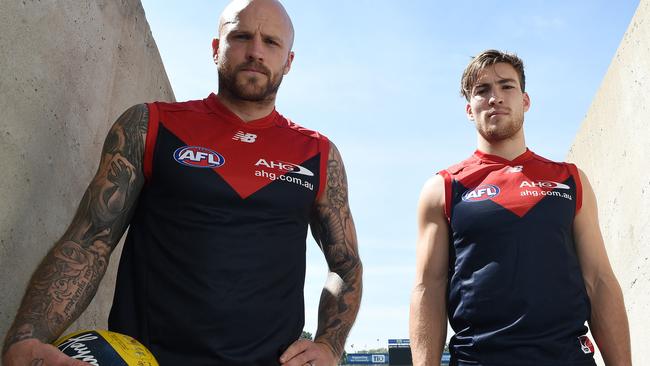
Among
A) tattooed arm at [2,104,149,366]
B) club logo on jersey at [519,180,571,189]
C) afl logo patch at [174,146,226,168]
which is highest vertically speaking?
club logo on jersey at [519,180,571,189]

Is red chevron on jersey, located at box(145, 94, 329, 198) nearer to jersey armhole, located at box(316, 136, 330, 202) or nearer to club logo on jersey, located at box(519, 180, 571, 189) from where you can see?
jersey armhole, located at box(316, 136, 330, 202)

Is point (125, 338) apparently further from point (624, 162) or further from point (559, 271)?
point (624, 162)

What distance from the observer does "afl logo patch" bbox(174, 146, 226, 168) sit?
246cm

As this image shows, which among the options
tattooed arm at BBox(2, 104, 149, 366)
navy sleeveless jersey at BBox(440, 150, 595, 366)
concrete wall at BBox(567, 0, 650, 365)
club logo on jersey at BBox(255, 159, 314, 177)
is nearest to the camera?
tattooed arm at BBox(2, 104, 149, 366)

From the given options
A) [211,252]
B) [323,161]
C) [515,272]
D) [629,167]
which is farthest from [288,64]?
[629,167]

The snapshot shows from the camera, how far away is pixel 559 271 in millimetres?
2916

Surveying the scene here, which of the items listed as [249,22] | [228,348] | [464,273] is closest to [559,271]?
[464,273]

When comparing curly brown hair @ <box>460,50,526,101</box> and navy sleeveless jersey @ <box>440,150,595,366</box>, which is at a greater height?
curly brown hair @ <box>460,50,526,101</box>

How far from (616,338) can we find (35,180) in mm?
2516

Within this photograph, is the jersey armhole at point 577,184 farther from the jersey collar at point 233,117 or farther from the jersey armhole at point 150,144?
the jersey armhole at point 150,144

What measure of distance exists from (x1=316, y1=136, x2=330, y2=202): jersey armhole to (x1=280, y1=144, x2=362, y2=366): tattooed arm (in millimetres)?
23

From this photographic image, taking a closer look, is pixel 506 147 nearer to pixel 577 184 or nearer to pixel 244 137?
pixel 577 184

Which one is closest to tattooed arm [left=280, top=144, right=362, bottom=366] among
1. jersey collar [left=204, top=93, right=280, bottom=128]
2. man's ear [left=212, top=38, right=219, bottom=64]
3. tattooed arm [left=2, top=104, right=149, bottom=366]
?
jersey collar [left=204, top=93, right=280, bottom=128]

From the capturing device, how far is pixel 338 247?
110 inches
